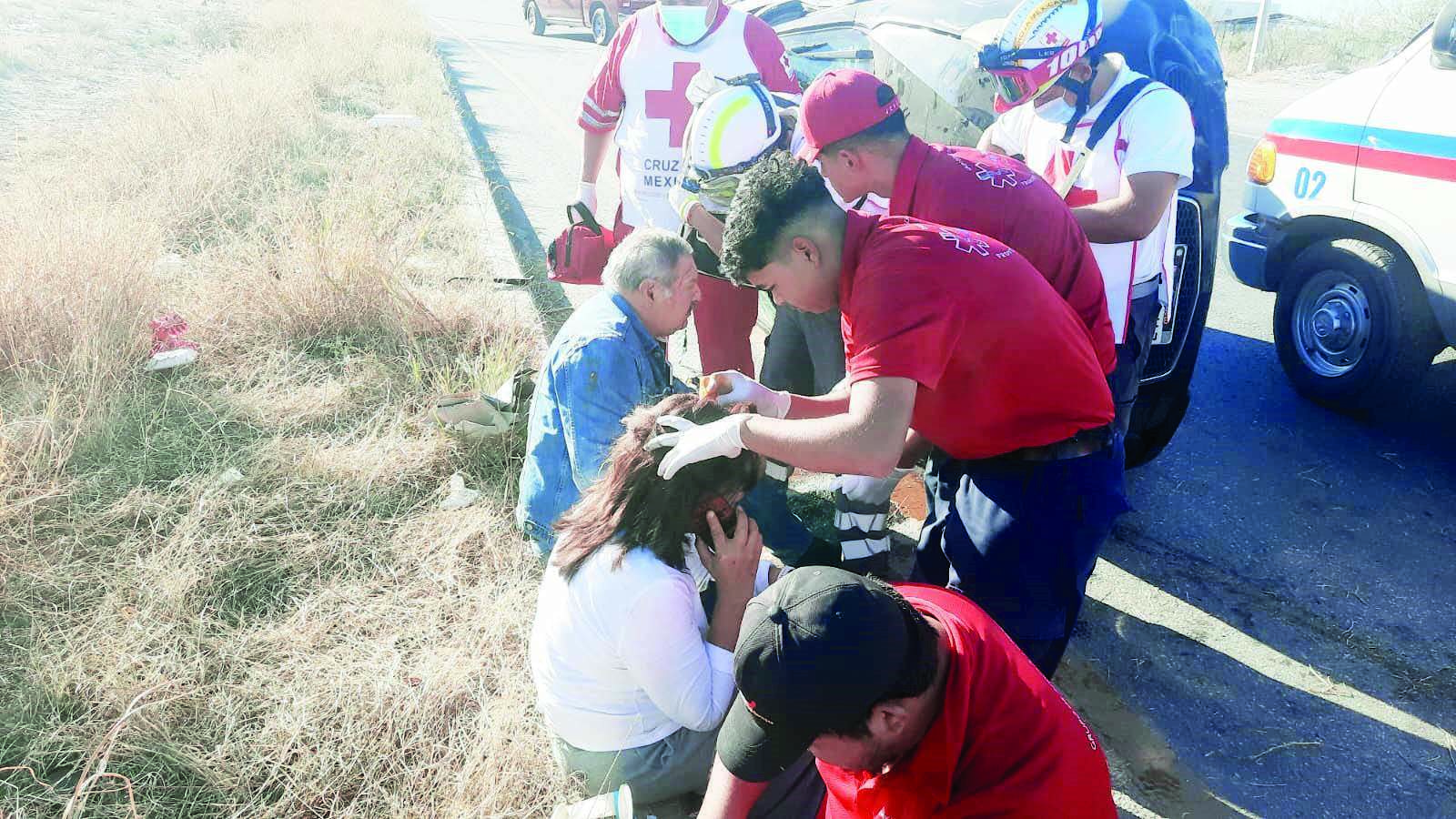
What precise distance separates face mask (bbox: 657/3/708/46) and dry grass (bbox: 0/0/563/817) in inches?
60.7

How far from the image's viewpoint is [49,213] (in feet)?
16.4

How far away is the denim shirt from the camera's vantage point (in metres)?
2.87

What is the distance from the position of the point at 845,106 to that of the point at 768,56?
1452 millimetres

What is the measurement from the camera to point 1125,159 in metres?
2.94

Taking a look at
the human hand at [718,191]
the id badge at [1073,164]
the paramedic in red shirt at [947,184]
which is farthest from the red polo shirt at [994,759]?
the human hand at [718,191]

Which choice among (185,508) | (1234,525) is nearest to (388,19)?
(185,508)

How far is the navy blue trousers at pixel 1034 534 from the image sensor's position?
2.25 m

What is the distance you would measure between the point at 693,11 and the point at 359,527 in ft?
7.66

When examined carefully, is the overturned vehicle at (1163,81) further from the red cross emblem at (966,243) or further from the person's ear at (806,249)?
the person's ear at (806,249)

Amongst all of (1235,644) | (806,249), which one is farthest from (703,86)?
(1235,644)

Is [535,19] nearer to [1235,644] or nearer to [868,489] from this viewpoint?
[868,489]

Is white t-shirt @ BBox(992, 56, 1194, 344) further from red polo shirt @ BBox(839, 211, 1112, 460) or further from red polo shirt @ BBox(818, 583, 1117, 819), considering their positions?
red polo shirt @ BBox(818, 583, 1117, 819)

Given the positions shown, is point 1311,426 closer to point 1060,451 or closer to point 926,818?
point 1060,451

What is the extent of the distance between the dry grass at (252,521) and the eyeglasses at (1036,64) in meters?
2.19
